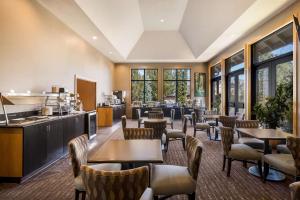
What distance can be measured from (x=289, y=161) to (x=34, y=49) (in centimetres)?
554

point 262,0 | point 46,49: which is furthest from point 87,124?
point 262,0

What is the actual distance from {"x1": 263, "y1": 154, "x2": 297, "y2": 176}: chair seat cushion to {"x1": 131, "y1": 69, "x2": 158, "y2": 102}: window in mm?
10654

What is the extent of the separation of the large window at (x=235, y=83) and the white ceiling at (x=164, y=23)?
745 millimetres

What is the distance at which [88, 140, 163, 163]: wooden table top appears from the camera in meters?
2.26

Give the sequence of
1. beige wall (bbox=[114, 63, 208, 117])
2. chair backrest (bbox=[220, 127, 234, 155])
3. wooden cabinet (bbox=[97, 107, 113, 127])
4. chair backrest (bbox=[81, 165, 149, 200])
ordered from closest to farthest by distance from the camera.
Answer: chair backrest (bbox=[81, 165, 149, 200]) → chair backrest (bbox=[220, 127, 234, 155]) → wooden cabinet (bbox=[97, 107, 113, 127]) → beige wall (bbox=[114, 63, 208, 117])

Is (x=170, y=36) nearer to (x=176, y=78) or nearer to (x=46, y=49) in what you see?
(x=176, y=78)

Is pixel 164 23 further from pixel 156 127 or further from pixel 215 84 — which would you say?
pixel 156 127

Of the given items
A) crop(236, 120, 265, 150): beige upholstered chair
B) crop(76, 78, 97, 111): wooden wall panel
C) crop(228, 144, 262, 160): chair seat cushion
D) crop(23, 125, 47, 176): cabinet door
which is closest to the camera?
crop(23, 125, 47, 176): cabinet door

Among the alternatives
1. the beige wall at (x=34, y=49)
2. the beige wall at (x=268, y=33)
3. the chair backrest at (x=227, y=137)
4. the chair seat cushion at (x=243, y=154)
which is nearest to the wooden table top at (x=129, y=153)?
the chair backrest at (x=227, y=137)

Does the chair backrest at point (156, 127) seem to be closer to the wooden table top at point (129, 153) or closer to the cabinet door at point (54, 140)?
the wooden table top at point (129, 153)

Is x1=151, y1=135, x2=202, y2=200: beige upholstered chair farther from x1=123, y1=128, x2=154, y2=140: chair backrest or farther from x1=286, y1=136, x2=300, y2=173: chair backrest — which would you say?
x1=286, y1=136, x2=300, y2=173: chair backrest

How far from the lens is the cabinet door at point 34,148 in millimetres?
3650

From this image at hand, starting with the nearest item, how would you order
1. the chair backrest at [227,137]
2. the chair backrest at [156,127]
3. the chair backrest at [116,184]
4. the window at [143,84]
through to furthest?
A: the chair backrest at [116,184] < the chair backrest at [227,137] < the chair backrest at [156,127] < the window at [143,84]

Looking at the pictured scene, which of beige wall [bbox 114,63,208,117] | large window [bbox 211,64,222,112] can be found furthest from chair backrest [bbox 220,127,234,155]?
beige wall [bbox 114,63,208,117]
